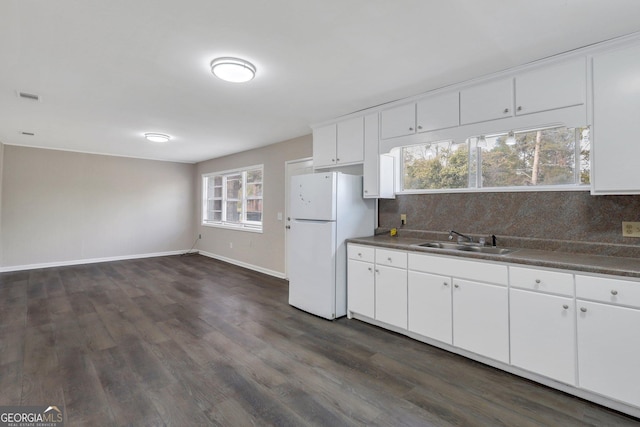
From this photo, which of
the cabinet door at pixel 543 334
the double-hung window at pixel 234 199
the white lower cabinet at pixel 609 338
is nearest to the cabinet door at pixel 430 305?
the cabinet door at pixel 543 334

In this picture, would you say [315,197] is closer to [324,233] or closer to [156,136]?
[324,233]

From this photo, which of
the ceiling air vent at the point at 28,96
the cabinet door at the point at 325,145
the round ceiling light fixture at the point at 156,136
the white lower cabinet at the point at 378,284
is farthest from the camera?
the round ceiling light fixture at the point at 156,136

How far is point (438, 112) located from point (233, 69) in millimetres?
1899

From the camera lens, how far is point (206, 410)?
187cm

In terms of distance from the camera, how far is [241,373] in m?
2.28

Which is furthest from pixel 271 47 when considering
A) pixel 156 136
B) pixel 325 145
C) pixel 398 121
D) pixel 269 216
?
pixel 269 216

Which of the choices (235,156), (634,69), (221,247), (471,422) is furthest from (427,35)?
(221,247)

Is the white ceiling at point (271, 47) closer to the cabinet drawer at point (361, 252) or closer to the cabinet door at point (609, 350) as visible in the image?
the cabinet drawer at point (361, 252)

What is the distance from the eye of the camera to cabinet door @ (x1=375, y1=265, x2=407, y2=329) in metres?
2.85

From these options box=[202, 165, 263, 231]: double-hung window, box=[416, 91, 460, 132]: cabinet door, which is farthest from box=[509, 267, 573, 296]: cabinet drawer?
box=[202, 165, 263, 231]: double-hung window

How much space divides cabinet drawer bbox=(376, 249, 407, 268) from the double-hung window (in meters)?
3.30

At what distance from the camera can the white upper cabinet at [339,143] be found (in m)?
3.54

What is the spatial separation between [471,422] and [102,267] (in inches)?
262

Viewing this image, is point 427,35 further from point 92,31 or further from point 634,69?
point 92,31
